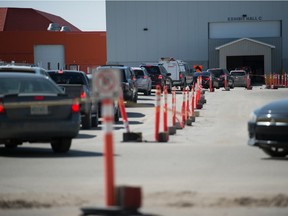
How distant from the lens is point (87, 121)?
22.7m

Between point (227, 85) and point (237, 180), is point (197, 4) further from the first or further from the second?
point (237, 180)

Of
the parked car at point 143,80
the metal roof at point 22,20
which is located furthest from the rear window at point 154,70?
the metal roof at point 22,20

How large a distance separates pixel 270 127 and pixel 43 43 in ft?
224

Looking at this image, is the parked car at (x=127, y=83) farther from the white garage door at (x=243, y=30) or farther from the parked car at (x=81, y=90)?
the white garage door at (x=243, y=30)

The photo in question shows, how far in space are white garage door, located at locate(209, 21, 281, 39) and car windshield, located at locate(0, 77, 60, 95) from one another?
212 feet

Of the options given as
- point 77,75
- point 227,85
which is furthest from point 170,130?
point 227,85

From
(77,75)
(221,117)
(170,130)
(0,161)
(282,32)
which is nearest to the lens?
(0,161)

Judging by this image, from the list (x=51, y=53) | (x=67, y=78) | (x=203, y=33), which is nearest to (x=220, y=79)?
(x=203, y=33)

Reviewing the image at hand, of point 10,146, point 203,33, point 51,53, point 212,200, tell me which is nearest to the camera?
point 212,200

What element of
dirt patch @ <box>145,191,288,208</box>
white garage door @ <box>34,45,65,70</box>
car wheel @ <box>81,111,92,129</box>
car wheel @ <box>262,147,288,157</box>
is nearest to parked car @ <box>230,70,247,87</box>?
white garage door @ <box>34,45,65,70</box>

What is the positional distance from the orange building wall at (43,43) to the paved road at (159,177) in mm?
61719

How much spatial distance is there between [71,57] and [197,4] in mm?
13039

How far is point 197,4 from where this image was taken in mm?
79938

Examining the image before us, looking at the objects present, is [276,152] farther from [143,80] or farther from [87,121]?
[143,80]
